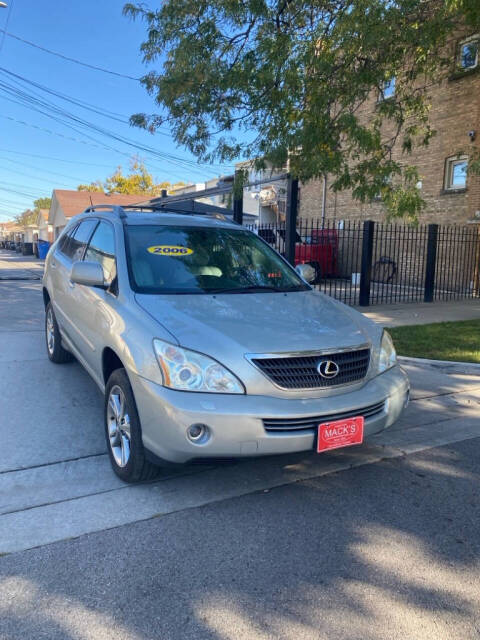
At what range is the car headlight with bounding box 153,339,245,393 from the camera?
2.91 m

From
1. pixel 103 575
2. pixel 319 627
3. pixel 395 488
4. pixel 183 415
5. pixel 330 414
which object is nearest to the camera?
pixel 319 627

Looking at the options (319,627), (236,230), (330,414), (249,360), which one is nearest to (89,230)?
(236,230)

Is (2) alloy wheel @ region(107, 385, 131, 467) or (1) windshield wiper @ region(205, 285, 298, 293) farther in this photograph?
(1) windshield wiper @ region(205, 285, 298, 293)

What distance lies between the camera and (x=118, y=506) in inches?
125

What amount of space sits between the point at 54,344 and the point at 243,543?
4049 mm

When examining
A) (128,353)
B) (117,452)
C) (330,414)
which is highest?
(128,353)

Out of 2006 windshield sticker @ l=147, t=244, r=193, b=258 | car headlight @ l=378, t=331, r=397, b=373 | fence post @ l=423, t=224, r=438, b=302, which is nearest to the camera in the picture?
car headlight @ l=378, t=331, r=397, b=373

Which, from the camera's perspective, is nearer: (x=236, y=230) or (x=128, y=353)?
(x=128, y=353)

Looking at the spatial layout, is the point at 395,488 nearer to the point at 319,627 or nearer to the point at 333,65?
the point at 319,627

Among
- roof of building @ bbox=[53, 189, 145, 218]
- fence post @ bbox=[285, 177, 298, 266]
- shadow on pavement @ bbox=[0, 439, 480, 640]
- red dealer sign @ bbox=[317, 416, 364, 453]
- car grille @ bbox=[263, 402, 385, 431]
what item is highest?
roof of building @ bbox=[53, 189, 145, 218]

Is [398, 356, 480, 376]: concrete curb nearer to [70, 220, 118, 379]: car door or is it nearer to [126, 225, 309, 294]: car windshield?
[126, 225, 309, 294]: car windshield

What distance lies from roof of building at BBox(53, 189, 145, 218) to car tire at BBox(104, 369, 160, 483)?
1371 inches

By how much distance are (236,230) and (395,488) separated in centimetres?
278

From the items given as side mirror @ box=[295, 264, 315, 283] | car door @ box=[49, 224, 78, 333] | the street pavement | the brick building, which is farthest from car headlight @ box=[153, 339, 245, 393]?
the brick building
